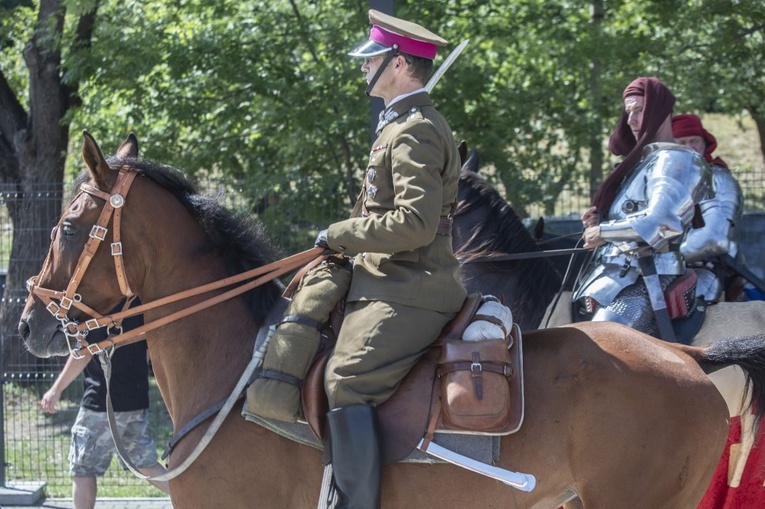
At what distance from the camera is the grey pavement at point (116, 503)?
24.4 ft

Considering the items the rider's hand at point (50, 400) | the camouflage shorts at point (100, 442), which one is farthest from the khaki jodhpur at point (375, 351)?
the rider's hand at point (50, 400)

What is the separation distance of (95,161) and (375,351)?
1333 millimetres

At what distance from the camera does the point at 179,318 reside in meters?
3.69

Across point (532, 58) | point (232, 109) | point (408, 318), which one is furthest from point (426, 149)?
point (532, 58)

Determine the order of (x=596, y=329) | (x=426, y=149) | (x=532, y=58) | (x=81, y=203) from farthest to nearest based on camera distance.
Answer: (x=532, y=58), (x=596, y=329), (x=81, y=203), (x=426, y=149)

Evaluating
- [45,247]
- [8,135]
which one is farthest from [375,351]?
[8,135]

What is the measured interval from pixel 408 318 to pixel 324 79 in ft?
22.6

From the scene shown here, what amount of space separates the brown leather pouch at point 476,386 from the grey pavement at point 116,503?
4698 millimetres

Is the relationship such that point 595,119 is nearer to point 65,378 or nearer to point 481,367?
point 65,378

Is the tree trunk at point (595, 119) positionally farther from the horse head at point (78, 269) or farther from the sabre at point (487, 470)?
the horse head at point (78, 269)

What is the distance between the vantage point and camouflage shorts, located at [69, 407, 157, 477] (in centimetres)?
580

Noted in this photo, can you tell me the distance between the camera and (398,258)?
3.48 m

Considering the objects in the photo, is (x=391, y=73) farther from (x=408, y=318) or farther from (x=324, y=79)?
(x=324, y=79)

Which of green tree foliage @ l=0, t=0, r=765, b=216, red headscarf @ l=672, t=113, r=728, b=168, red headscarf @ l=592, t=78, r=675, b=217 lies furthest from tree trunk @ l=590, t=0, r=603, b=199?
red headscarf @ l=592, t=78, r=675, b=217
